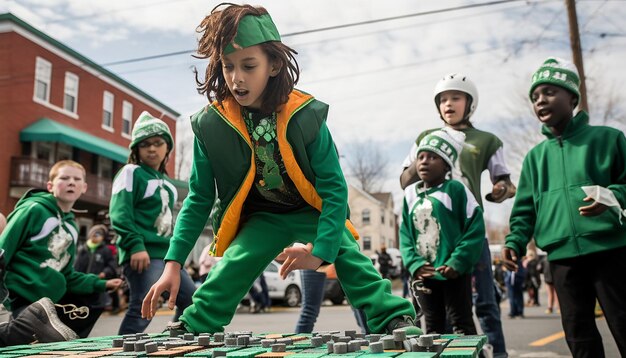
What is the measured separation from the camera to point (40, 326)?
3346 mm

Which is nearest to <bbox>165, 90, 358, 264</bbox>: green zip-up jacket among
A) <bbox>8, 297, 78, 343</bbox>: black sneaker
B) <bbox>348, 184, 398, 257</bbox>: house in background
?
<bbox>8, 297, 78, 343</bbox>: black sneaker

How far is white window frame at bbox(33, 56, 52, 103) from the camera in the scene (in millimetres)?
28359

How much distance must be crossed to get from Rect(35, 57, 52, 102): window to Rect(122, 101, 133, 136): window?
22.1 feet

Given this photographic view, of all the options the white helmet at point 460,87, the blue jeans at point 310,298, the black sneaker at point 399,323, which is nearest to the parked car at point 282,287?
the blue jeans at point 310,298

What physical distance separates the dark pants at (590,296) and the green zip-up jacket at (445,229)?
2.47ft

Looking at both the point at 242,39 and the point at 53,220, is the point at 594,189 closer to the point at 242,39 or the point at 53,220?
the point at 242,39

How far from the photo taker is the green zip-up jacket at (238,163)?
2.94 m

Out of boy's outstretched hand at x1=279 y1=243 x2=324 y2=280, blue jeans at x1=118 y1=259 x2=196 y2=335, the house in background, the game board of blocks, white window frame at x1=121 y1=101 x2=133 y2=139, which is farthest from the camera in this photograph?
the house in background

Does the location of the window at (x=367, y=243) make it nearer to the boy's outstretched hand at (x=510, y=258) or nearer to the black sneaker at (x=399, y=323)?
the boy's outstretched hand at (x=510, y=258)

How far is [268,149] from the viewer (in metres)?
3.01

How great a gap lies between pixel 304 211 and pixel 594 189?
5.47 ft

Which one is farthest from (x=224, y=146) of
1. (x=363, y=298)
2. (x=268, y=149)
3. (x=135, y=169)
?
(x=135, y=169)

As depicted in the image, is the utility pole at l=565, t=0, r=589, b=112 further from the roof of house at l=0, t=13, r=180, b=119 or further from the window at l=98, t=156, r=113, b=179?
the window at l=98, t=156, r=113, b=179

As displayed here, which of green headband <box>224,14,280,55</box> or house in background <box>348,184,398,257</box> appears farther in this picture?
house in background <box>348,184,398,257</box>
